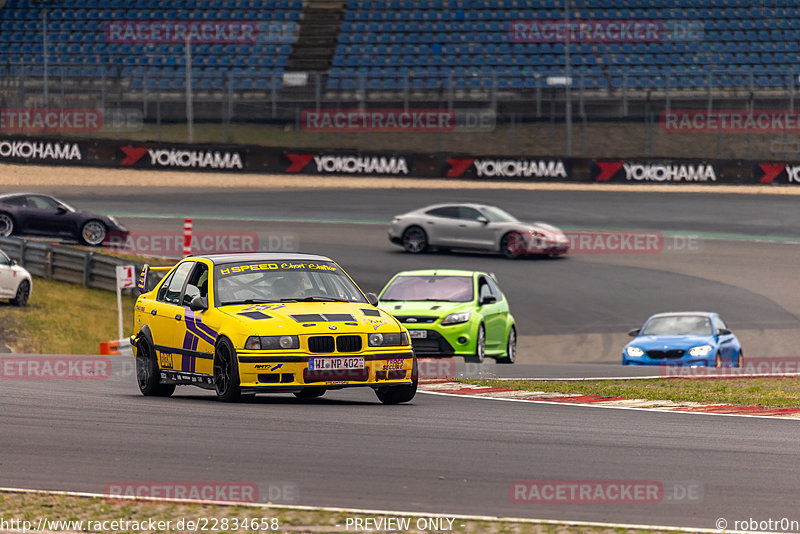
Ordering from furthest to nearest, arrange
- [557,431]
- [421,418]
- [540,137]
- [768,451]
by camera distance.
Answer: [540,137], [421,418], [557,431], [768,451]

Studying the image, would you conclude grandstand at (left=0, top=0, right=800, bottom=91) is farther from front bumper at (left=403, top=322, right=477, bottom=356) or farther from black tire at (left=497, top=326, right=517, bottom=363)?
front bumper at (left=403, top=322, right=477, bottom=356)

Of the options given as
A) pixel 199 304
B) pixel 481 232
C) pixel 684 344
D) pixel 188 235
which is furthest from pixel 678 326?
pixel 199 304

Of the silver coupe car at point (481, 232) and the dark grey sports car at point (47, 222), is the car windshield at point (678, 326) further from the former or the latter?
the dark grey sports car at point (47, 222)

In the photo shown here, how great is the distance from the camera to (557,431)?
9.47 metres

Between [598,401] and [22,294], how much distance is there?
15389 millimetres

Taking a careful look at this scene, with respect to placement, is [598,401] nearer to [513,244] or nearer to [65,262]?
[513,244]

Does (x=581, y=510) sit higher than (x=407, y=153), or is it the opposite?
(x=407, y=153)

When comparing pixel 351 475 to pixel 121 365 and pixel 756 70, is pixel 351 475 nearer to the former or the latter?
pixel 121 365

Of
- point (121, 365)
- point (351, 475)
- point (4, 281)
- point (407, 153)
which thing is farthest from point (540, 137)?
point (351, 475)

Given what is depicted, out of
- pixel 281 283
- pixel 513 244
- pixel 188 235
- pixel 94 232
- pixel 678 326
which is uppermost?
pixel 94 232

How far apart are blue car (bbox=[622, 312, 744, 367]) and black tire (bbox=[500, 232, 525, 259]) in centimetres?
836

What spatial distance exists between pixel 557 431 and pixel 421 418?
4.12ft

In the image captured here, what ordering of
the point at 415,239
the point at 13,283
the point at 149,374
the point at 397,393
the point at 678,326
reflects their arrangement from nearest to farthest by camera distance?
the point at 397,393 → the point at 149,374 → the point at 678,326 → the point at 13,283 → the point at 415,239

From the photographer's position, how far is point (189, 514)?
6.50 metres
